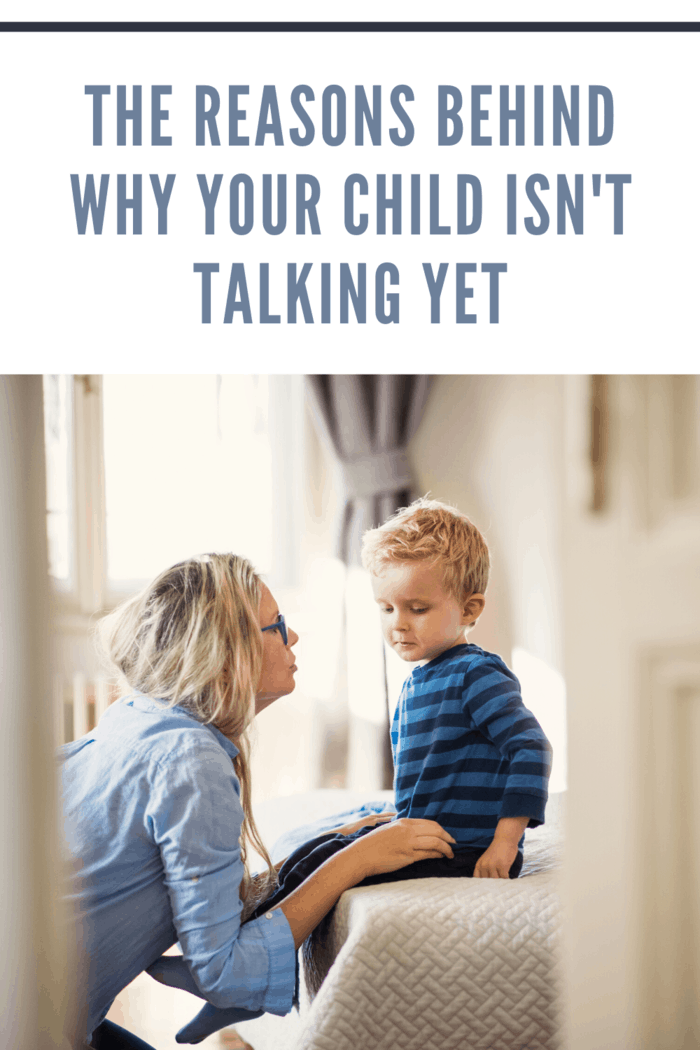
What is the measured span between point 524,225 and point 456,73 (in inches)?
6.1

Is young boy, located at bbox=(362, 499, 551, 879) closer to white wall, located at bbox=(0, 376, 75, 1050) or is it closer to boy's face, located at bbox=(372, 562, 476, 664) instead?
boy's face, located at bbox=(372, 562, 476, 664)

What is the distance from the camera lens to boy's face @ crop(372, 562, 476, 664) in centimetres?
95

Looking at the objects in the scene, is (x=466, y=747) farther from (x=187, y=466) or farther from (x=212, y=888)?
(x=187, y=466)

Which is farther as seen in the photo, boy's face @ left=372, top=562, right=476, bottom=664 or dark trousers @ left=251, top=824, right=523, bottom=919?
boy's face @ left=372, top=562, right=476, bottom=664

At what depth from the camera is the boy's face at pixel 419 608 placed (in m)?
0.95

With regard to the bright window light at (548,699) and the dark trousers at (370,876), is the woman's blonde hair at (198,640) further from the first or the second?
the bright window light at (548,699)

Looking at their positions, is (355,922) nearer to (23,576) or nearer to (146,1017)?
(23,576)

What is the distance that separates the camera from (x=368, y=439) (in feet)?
5.57

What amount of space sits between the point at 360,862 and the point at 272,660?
9.0 inches

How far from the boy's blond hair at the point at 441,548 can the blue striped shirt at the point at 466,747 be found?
8 cm

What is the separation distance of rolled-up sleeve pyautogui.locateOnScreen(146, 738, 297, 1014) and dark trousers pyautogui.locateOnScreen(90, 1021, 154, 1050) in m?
0.20

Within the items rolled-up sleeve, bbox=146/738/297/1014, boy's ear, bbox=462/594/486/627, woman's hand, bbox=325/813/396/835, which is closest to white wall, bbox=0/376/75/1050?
rolled-up sleeve, bbox=146/738/297/1014

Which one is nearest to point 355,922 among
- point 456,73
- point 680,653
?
point 680,653

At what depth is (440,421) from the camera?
1.68 m
